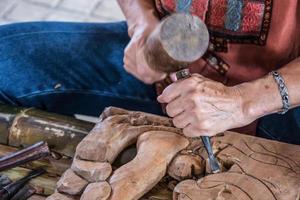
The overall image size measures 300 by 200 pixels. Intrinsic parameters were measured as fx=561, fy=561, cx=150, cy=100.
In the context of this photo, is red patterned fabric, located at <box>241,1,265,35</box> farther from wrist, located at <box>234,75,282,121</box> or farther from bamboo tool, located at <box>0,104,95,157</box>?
bamboo tool, located at <box>0,104,95,157</box>

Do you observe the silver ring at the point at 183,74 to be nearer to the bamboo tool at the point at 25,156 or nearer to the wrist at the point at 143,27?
the wrist at the point at 143,27

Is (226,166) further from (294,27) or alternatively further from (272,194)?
(294,27)

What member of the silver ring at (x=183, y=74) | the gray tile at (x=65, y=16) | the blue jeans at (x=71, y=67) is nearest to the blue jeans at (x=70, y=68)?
the blue jeans at (x=71, y=67)

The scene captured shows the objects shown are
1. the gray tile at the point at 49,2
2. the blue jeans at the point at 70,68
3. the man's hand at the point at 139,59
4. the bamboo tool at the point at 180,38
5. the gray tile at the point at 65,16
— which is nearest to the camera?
the bamboo tool at the point at 180,38

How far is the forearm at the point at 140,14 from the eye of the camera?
1.17m

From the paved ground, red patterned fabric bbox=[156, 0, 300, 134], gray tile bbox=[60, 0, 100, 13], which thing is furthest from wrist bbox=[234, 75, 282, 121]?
gray tile bbox=[60, 0, 100, 13]

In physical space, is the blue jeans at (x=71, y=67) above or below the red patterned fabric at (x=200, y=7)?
below

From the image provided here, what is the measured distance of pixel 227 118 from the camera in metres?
0.98

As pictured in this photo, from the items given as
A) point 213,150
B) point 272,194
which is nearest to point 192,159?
point 213,150

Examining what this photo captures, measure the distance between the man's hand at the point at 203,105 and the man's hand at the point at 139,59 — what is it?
9cm

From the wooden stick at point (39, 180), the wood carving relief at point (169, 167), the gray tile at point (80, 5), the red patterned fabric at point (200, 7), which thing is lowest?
the gray tile at point (80, 5)

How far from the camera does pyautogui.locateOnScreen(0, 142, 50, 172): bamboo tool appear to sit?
1037 millimetres

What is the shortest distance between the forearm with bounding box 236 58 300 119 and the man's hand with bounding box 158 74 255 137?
0.01 m

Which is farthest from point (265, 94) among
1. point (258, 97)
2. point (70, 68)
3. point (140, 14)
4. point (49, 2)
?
point (49, 2)
